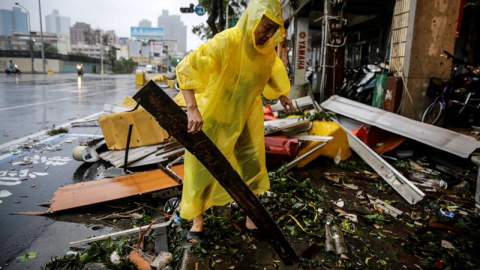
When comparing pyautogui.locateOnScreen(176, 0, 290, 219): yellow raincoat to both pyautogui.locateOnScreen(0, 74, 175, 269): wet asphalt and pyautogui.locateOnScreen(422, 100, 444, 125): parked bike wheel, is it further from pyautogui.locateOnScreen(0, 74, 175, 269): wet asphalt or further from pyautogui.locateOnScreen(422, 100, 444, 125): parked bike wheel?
pyautogui.locateOnScreen(422, 100, 444, 125): parked bike wheel

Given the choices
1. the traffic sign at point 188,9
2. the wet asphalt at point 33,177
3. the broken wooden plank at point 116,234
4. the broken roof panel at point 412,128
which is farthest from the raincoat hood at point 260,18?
the traffic sign at point 188,9

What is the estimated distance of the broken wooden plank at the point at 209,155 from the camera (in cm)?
178

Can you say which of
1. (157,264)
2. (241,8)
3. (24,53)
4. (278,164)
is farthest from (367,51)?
(24,53)

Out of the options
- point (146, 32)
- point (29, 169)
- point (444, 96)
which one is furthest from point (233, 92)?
point (146, 32)

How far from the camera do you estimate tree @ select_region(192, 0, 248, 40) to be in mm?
13139

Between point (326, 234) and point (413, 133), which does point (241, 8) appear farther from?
point (326, 234)

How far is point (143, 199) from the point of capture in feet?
11.1

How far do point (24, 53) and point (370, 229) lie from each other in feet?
171

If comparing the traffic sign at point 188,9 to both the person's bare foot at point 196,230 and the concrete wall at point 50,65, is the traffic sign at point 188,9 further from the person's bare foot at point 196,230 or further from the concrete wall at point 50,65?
the concrete wall at point 50,65

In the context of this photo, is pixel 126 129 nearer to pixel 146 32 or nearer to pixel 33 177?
pixel 33 177

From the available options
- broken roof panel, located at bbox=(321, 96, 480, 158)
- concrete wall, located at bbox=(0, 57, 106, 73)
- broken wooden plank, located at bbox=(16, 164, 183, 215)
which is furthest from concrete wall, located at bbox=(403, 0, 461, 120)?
concrete wall, located at bbox=(0, 57, 106, 73)

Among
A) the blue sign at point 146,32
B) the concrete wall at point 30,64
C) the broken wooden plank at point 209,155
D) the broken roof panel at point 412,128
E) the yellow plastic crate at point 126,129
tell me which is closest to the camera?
the broken wooden plank at point 209,155

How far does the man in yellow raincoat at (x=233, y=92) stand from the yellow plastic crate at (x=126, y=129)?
2.73 meters

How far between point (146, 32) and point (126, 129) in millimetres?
65182
